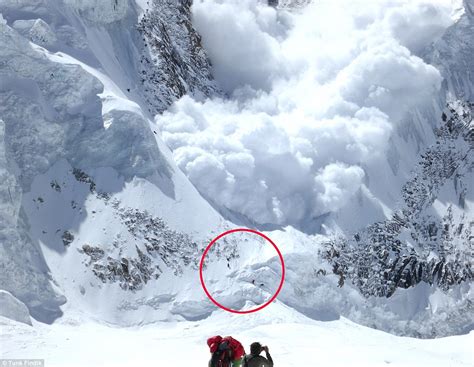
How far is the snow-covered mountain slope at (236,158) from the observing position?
6138 cm

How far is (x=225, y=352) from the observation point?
52.2ft

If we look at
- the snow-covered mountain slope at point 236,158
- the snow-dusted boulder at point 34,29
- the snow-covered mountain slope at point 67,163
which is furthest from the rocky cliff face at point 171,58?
the snow-dusted boulder at point 34,29

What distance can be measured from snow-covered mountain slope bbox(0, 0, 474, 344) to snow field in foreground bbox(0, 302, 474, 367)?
1.97 metres

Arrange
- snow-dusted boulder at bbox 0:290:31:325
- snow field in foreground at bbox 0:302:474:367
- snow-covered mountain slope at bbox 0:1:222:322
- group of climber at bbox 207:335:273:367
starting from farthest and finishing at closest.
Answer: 1. snow-covered mountain slope at bbox 0:1:222:322
2. snow-dusted boulder at bbox 0:290:31:325
3. snow field in foreground at bbox 0:302:474:367
4. group of climber at bbox 207:335:273:367

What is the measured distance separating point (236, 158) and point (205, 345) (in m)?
34.9

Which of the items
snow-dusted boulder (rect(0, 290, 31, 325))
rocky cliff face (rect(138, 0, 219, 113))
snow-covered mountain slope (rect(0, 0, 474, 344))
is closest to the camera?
snow-dusted boulder (rect(0, 290, 31, 325))

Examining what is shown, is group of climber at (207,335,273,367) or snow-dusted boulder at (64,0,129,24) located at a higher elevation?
snow-dusted boulder at (64,0,129,24)

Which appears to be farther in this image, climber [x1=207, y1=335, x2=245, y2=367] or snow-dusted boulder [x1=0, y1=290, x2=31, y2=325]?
snow-dusted boulder [x1=0, y1=290, x2=31, y2=325]

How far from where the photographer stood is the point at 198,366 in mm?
32781

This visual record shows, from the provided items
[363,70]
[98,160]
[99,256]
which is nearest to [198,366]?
[99,256]

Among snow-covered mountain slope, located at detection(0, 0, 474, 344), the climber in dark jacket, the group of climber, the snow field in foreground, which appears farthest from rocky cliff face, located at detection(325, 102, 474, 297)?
the climber in dark jacket

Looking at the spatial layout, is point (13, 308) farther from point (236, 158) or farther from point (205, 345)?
point (236, 158)

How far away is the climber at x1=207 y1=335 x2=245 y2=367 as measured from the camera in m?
15.8

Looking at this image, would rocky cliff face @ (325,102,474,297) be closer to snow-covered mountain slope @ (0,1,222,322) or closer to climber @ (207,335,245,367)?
snow-covered mountain slope @ (0,1,222,322)
